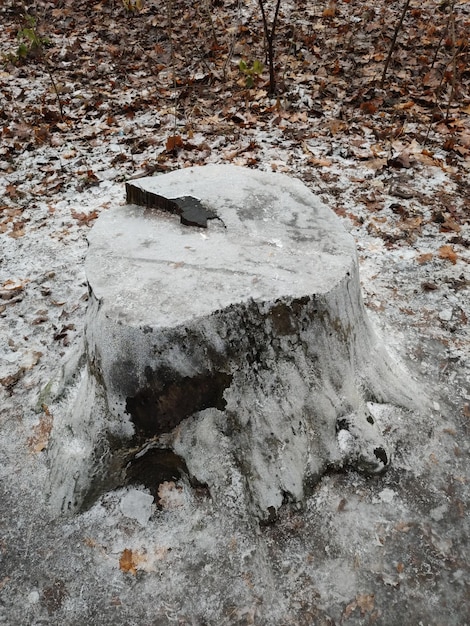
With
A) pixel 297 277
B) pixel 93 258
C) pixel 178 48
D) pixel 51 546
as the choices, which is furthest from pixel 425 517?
pixel 178 48

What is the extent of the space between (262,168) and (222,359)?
2.92m

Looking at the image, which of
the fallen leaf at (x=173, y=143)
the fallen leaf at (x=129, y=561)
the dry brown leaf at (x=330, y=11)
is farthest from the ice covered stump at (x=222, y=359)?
the dry brown leaf at (x=330, y=11)

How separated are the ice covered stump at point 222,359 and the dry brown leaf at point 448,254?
142 centimetres

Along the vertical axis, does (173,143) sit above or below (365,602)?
above

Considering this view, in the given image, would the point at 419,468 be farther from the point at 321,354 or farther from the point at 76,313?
the point at 76,313

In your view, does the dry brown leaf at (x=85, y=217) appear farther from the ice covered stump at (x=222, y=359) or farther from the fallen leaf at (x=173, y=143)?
the ice covered stump at (x=222, y=359)

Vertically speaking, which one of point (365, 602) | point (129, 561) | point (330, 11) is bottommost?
point (129, 561)

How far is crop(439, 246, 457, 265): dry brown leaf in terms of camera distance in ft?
11.6

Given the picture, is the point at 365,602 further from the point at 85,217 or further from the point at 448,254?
the point at 85,217

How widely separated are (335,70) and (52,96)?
11.2 feet

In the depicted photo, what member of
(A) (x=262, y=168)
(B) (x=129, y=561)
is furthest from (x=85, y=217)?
(B) (x=129, y=561)

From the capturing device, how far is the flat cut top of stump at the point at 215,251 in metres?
2.04

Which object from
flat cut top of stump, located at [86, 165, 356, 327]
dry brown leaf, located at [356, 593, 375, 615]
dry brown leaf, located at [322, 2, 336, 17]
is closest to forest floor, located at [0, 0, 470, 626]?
dry brown leaf, located at [356, 593, 375, 615]

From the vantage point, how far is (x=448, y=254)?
3.58 metres
